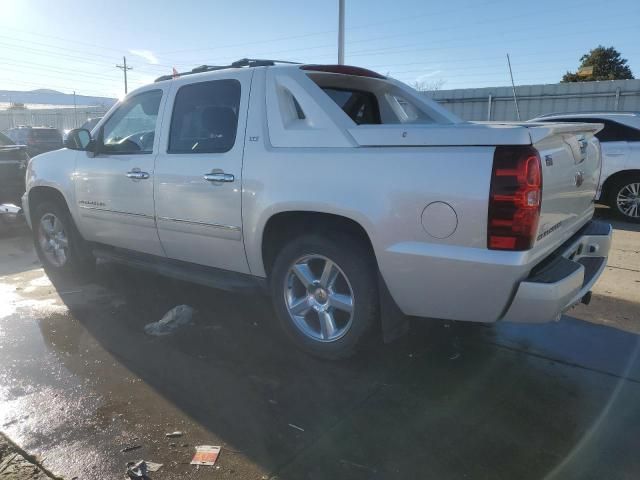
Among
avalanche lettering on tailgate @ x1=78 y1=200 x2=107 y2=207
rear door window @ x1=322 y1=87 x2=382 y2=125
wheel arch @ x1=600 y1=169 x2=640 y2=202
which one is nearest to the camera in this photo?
rear door window @ x1=322 y1=87 x2=382 y2=125

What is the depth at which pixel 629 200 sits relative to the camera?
852 centimetres

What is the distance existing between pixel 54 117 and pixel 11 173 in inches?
1440

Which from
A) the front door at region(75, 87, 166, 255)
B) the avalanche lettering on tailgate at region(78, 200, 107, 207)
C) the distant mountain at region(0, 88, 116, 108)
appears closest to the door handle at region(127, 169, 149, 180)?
the front door at region(75, 87, 166, 255)

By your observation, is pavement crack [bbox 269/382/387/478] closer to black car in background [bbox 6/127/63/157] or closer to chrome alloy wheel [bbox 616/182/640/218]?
chrome alloy wheel [bbox 616/182/640/218]

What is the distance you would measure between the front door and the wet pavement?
0.74 meters

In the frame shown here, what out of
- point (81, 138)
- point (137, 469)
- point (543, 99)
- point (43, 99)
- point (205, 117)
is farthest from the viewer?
point (43, 99)

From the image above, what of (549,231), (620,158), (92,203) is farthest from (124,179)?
(620,158)

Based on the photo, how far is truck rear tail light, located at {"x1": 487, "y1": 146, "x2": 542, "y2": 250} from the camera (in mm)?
2553

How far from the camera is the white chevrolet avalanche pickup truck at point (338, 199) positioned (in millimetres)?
2680

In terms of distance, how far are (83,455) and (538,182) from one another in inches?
105

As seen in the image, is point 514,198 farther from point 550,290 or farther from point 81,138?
point 81,138

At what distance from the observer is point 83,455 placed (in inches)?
102

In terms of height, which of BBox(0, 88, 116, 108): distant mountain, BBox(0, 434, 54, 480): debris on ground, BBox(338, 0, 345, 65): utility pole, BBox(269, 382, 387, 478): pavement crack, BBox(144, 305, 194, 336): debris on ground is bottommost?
BBox(0, 434, 54, 480): debris on ground

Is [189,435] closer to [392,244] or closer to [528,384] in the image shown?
[392,244]
